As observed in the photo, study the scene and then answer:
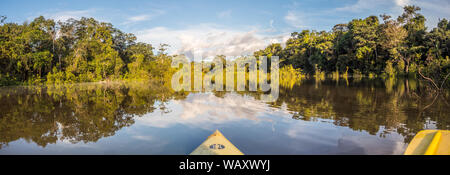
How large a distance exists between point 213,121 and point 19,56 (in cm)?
2268

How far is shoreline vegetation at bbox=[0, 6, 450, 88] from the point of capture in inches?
895

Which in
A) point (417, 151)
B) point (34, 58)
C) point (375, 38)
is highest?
point (375, 38)

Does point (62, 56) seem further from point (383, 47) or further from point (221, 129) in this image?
point (383, 47)

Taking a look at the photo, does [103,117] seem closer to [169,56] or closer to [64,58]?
[64,58]

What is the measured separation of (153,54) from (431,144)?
4869 cm

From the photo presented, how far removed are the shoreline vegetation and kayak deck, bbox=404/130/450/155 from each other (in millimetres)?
14842

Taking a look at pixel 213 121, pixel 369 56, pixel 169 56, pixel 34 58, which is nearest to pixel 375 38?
pixel 369 56

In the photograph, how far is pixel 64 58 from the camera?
27953 mm

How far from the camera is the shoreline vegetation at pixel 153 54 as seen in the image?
22.7 meters

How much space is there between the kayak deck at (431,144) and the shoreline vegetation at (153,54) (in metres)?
14.8
